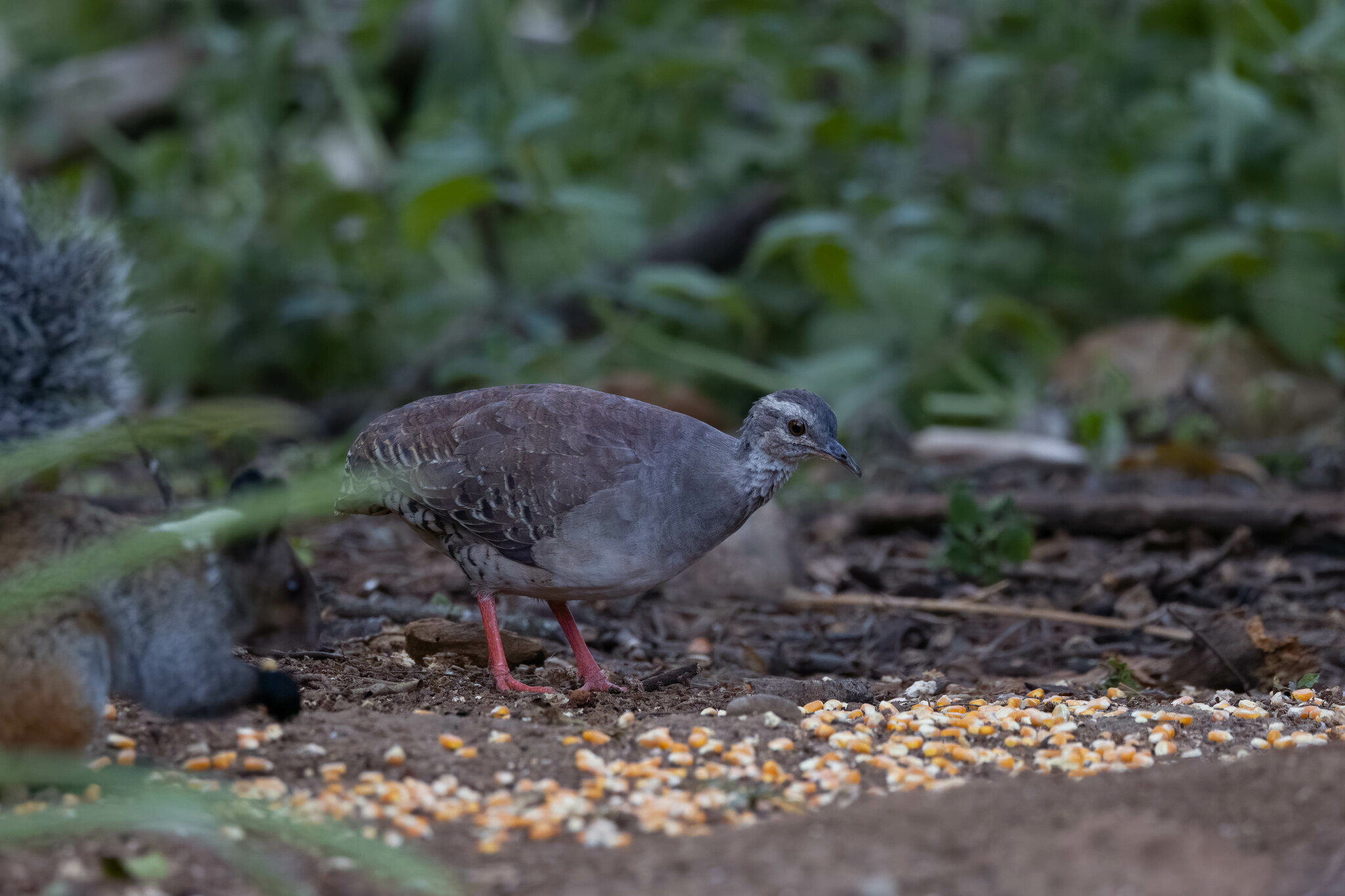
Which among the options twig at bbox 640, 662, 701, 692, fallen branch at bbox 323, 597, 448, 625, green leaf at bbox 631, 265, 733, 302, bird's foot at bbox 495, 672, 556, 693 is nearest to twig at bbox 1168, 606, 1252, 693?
twig at bbox 640, 662, 701, 692

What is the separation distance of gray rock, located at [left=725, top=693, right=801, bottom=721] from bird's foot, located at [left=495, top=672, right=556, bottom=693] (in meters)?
0.55

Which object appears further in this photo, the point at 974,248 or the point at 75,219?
the point at 974,248

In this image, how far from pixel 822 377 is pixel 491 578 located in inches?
159

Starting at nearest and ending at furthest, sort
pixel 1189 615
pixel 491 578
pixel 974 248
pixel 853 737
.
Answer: pixel 853 737 → pixel 491 578 → pixel 1189 615 → pixel 974 248

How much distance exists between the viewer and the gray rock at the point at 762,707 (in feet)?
10.7

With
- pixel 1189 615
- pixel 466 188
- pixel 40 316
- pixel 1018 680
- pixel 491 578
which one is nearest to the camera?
pixel 491 578

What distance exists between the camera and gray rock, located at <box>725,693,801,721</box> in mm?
3271

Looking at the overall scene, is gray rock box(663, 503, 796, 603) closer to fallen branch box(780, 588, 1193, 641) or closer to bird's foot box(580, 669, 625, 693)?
fallen branch box(780, 588, 1193, 641)

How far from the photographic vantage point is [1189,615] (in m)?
4.53

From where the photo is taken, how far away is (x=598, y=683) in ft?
12.3

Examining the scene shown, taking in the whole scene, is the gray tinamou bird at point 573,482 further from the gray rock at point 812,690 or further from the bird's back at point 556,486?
the gray rock at point 812,690

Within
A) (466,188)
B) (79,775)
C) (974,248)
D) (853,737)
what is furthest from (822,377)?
(79,775)

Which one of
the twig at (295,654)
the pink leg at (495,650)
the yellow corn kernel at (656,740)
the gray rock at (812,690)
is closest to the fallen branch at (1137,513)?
the gray rock at (812,690)

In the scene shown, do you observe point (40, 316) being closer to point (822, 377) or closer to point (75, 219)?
point (75, 219)
